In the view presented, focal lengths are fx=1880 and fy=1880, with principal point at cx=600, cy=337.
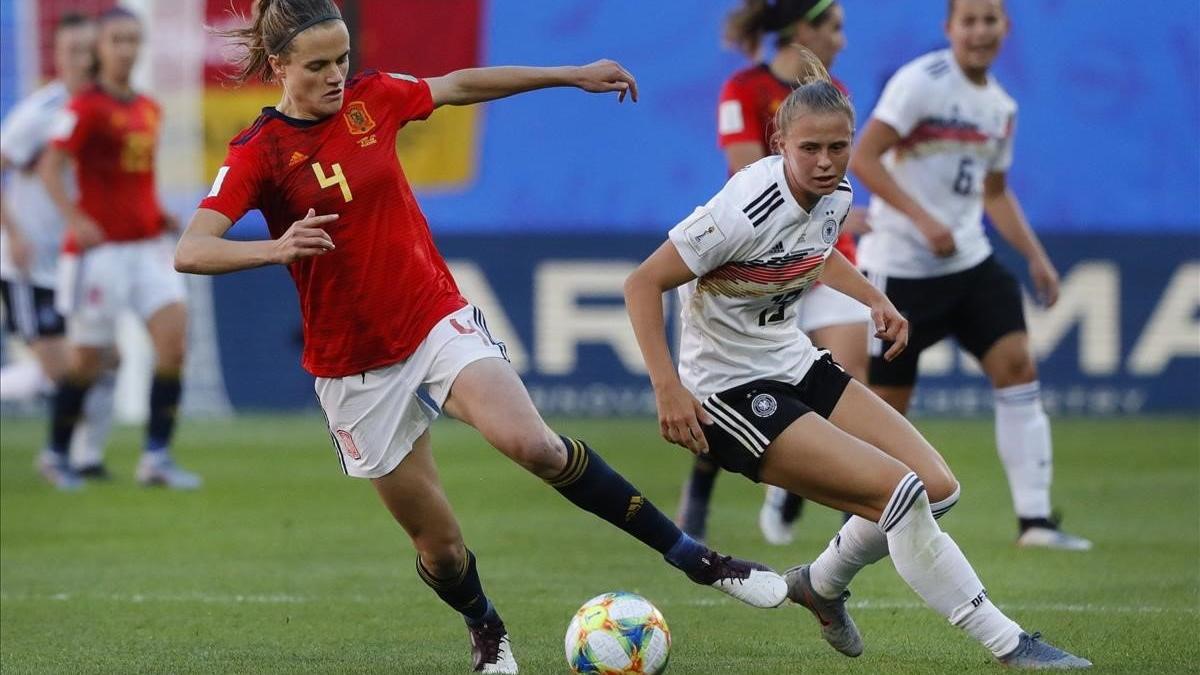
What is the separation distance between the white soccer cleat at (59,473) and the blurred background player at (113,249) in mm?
10

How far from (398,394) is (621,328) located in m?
10.5

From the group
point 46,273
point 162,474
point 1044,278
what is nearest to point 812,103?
point 1044,278

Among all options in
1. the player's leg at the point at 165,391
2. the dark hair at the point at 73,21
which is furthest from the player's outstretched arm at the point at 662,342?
the dark hair at the point at 73,21

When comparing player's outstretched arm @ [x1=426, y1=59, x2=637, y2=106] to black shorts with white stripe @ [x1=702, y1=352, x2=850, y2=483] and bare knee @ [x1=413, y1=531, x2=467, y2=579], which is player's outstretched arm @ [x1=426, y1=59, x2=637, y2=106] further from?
bare knee @ [x1=413, y1=531, x2=467, y2=579]

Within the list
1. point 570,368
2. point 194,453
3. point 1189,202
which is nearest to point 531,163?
point 570,368

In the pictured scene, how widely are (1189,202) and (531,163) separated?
571 centimetres

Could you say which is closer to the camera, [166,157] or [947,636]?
[947,636]

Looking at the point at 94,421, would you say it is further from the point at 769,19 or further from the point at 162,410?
the point at 769,19

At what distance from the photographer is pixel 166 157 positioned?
1683 centimetres

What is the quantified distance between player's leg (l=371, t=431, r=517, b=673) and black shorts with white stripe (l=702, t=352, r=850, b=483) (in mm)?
854

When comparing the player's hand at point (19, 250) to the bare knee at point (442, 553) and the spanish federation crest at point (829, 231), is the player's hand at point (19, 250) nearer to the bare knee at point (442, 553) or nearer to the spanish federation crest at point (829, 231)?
the bare knee at point (442, 553)

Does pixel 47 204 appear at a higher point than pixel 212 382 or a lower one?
higher

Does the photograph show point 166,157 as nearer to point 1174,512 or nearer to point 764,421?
point 1174,512

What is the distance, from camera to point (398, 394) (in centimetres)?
572
